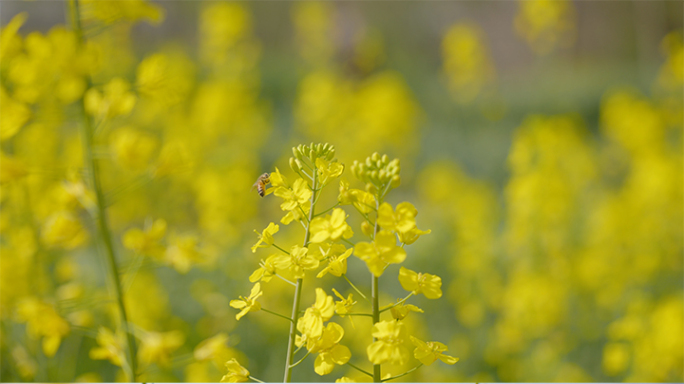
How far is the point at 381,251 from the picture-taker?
79cm

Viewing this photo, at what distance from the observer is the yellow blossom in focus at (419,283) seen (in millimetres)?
842

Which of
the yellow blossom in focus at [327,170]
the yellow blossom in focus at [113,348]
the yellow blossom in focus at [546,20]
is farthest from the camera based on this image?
the yellow blossom in focus at [546,20]

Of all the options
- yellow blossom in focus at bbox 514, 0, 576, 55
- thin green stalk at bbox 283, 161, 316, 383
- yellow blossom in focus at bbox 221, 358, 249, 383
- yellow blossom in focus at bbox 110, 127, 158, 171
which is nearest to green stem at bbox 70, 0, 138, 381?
yellow blossom in focus at bbox 110, 127, 158, 171

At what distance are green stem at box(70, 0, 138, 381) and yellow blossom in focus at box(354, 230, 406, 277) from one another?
874 millimetres

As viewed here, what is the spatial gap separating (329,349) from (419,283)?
0.64ft

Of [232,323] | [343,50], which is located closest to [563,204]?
[232,323]

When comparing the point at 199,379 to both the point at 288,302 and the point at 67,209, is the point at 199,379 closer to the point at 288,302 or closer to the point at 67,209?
the point at 67,209

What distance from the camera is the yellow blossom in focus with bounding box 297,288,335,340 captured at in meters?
0.78

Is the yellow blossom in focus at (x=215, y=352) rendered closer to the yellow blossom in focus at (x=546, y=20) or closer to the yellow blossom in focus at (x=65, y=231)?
the yellow blossom in focus at (x=65, y=231)

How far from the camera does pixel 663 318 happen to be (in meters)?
2.50

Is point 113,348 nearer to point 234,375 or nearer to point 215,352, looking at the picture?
point 215,352

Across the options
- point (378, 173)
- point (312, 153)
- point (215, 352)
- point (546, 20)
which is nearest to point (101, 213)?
point (215, 352)

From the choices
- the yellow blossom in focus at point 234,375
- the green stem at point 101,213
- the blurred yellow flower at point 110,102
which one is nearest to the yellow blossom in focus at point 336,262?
the yellow blossom in focus at point 234,375

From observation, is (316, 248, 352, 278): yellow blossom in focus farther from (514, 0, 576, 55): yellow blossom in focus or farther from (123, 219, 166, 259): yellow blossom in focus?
(514, 0, 576, 55): yellow blossom in focus
